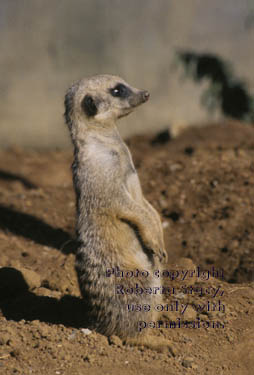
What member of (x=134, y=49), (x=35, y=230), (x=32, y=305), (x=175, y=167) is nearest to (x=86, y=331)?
(x=32, y=305)

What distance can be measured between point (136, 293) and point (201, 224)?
178cm

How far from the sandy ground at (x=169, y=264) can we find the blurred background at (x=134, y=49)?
2.36ft

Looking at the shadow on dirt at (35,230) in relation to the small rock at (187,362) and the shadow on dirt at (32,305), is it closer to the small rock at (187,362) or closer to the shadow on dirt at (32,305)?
the shadow on dirt at (32,305)

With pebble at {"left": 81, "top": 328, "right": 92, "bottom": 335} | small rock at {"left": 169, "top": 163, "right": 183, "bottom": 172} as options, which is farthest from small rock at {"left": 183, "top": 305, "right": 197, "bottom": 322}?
small rock at {"left": 169, "top": 163, "right": 183, "bottom": 172}

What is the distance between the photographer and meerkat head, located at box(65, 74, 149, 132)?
3045mm

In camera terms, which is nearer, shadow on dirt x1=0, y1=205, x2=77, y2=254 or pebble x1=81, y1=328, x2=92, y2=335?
pebble x1=81, y1=328, x2=92, y2=335

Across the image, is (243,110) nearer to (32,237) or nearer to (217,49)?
(217,49)

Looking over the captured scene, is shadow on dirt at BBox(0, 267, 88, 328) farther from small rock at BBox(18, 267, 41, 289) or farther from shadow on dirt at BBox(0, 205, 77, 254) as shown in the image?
shadow on dirt at BBox(0, 205, 77, 254)

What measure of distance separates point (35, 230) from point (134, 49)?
11.0 ft

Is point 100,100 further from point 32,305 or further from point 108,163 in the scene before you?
point 32,305

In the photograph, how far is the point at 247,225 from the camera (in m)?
4.37

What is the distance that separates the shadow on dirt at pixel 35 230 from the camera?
4.56 meters

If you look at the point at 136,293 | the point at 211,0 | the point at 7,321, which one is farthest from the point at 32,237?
the point at 211,0

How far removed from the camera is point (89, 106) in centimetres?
303
